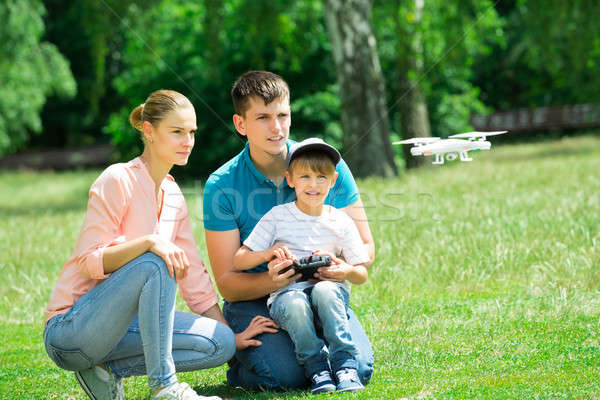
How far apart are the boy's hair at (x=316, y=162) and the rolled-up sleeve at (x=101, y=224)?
84 cm

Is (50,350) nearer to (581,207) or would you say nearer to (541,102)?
(581,207)

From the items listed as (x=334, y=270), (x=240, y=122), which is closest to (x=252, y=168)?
(x=240, y=122)

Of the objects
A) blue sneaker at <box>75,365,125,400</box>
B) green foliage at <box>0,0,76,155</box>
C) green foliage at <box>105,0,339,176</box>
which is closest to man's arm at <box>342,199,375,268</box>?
blue sneaker at <box>75,365,125,400</box>

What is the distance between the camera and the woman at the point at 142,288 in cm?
311

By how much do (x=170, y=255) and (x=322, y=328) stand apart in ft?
2.76

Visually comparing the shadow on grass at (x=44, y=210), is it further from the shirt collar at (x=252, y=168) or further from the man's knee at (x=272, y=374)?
the man's knee at (x=272, y=374)

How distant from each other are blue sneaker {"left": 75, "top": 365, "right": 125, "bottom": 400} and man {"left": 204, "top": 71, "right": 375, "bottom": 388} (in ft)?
2.17

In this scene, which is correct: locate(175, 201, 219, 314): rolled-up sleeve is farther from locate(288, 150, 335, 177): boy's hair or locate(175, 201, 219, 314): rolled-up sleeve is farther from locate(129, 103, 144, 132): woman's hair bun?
locate(288, 150, 335, 177): boy's hair

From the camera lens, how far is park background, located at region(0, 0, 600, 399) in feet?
12.8

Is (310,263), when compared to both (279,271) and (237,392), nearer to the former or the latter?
(279,271)

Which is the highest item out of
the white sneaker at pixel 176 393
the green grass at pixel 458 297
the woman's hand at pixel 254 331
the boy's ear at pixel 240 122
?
the boy's ear at pixel 240 122

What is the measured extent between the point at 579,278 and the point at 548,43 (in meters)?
8.74

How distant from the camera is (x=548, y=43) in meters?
12.7

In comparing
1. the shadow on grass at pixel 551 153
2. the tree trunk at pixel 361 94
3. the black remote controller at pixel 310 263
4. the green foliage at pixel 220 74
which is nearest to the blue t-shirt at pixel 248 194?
the black remote controller at pixel 310 263
